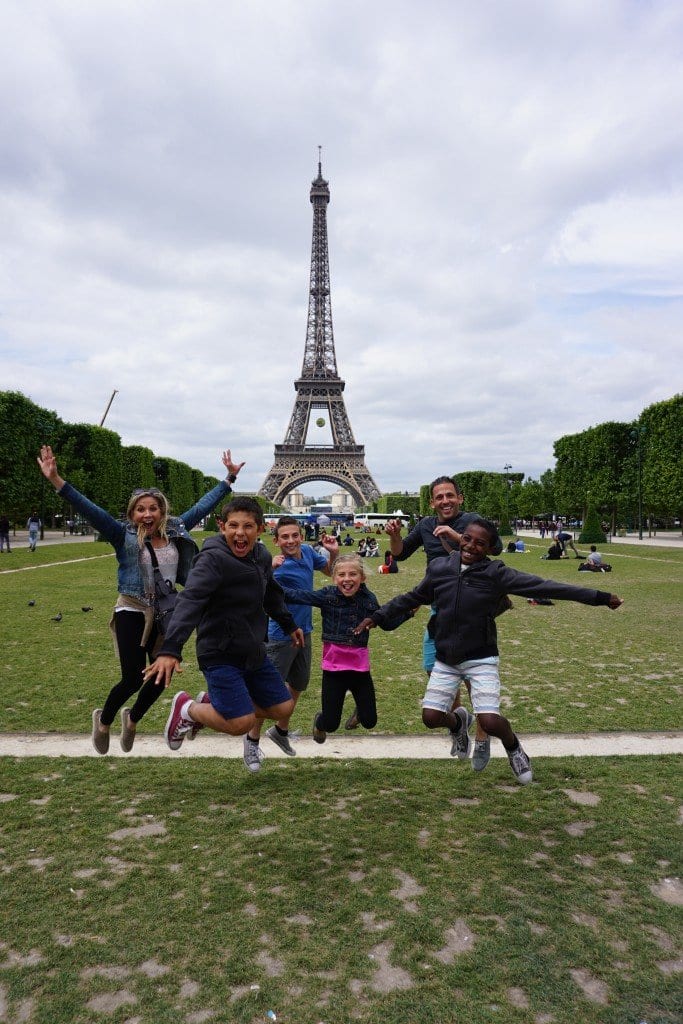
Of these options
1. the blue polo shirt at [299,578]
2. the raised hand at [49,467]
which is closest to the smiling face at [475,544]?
the blue polo shirt at [299,578]

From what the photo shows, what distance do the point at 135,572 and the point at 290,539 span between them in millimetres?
1338

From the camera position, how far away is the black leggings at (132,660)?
477cm

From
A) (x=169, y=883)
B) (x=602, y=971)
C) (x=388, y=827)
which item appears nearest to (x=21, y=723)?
(x=169, y=883)

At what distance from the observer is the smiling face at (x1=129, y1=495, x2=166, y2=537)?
15.8 feet

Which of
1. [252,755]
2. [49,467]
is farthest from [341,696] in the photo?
[49,467]

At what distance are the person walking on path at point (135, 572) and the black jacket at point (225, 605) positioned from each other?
0.65m

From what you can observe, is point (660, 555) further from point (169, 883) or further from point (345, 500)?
point (345, 500)

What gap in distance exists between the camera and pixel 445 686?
4.52 metres

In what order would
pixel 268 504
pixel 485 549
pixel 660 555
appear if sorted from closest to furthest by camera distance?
pixel 485 549 → pixel 660 555 → pixel 268 504

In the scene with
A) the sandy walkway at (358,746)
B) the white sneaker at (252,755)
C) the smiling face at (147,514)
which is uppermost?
the smiling face at (147,514)

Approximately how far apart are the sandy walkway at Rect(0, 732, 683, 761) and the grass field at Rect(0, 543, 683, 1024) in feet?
0.68

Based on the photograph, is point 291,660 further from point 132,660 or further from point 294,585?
point 132,660

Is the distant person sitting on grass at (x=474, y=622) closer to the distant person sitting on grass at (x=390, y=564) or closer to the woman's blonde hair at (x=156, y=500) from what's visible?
the distant person sitting on grass at (x=390, y=564)

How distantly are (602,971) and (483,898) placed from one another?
2.20 feet
